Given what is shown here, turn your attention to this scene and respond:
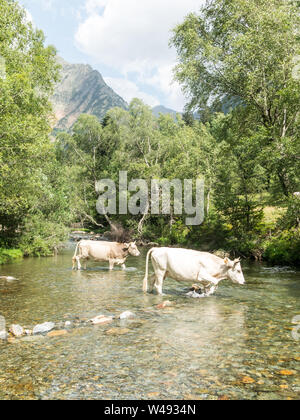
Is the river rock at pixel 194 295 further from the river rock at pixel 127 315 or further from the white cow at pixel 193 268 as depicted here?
the river rock at pixel 127 315

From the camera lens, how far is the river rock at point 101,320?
8609mm

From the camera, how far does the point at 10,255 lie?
2525cm

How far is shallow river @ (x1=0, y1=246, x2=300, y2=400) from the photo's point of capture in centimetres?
512

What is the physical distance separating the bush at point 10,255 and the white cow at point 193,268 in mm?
14425

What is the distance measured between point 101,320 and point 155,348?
229cm

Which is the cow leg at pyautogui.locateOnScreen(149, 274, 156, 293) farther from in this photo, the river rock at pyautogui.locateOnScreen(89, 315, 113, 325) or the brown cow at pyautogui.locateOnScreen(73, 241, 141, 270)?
the brown cow at pyautogui.locateOnScreen(73, 241, 141, 270)

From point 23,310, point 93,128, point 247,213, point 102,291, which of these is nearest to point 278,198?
point 247,213

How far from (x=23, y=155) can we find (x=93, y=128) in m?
45.1

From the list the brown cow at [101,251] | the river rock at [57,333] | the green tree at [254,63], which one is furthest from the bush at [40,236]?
the river rock at [57,333]

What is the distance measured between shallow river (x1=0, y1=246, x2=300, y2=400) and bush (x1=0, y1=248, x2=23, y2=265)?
1220 centimetres

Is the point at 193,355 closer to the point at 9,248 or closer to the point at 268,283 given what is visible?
the point at 268,283

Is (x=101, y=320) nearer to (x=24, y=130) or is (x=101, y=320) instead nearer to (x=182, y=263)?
(x=182, y=263)

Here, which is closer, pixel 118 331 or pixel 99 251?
pixel 118 331

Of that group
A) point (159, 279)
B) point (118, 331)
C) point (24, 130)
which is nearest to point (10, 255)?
point (24, 130)
